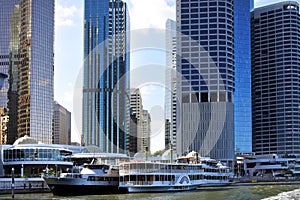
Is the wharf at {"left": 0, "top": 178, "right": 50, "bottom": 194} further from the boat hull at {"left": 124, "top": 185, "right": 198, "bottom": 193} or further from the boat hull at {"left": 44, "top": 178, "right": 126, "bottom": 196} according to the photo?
the boat hull at {"left": 124, "top": 185, "right": 198, "bottom": 193}

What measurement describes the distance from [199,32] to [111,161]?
6240cm

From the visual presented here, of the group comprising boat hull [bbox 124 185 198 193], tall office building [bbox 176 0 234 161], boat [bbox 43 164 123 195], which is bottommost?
boat hull [bbox 124 185 198 193]

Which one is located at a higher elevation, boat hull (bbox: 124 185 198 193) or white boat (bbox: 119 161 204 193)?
white boat (bbox: 119 161 204 193)

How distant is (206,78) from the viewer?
189125 mm

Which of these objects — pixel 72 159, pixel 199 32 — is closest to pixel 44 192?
pixel 72 159

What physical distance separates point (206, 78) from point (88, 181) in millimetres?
106097

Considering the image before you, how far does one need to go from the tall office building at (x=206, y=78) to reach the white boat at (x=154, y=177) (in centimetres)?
8213

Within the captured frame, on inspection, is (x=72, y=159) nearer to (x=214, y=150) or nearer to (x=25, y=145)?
(x=25, y=145)

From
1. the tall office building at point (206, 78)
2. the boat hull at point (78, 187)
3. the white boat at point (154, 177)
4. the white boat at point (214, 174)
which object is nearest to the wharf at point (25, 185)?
the boat hull at point (78, 187)

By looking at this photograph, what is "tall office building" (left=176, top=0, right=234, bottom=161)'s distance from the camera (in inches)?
7224

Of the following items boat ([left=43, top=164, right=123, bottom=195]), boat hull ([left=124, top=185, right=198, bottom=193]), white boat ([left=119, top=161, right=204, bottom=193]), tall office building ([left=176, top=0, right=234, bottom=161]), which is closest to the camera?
boat ([left=43, top=164, right=123, bottom=195])

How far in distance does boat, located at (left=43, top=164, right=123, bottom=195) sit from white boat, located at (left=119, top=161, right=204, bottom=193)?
178cm

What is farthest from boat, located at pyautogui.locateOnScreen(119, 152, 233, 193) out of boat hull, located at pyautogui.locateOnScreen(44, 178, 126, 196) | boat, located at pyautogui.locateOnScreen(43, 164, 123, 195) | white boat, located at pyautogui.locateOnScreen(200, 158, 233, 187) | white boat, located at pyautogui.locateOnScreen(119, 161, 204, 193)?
white boat, located at pyautogui.locateOnScreen(200, 158, 233, 187)

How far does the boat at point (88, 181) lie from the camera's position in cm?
8669
